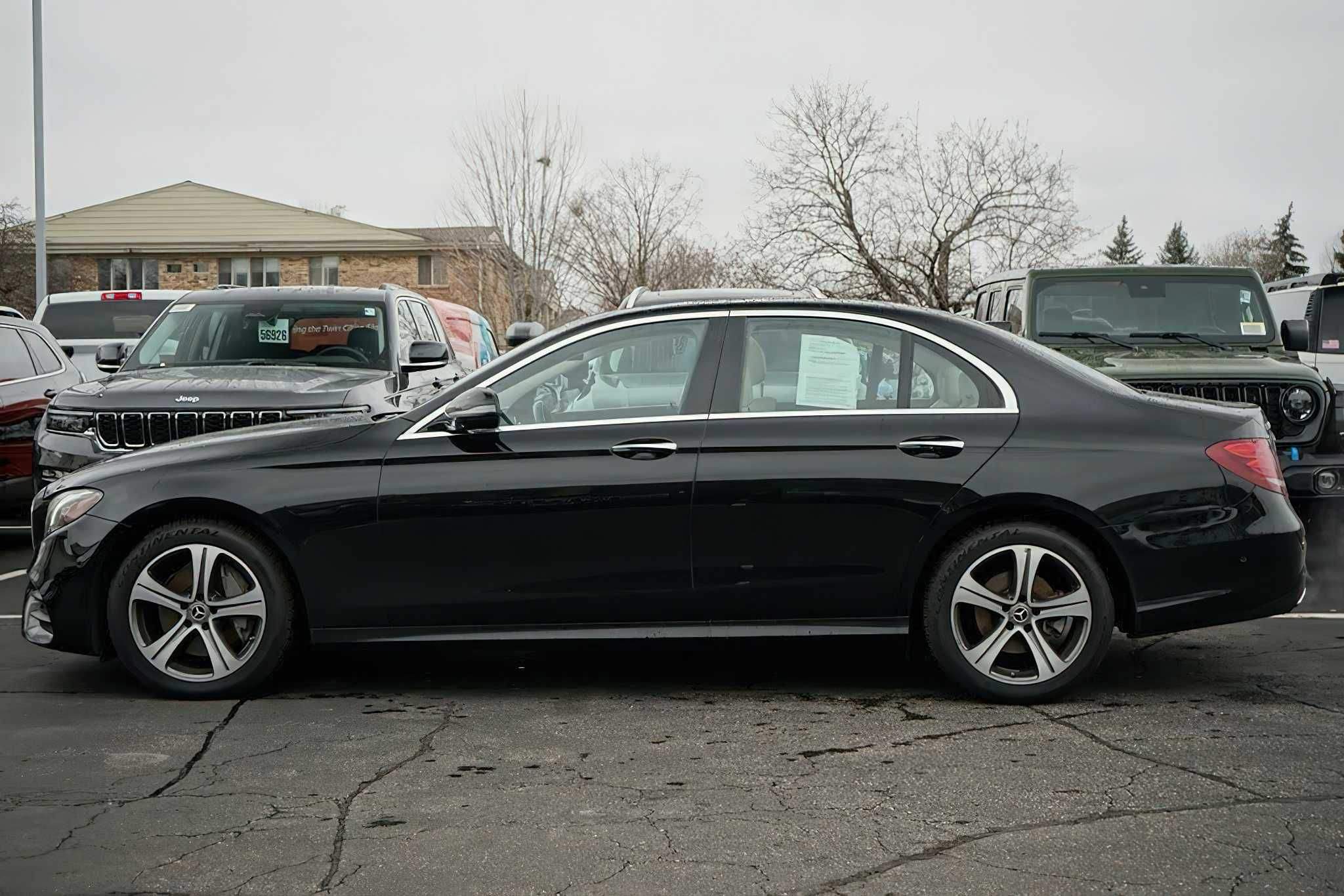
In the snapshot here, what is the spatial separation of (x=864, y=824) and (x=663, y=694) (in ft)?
6.03

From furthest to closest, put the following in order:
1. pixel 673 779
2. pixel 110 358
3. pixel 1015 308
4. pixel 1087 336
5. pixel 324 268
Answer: pixel 324 268 → pixel 1015 308 → pixel 1087 336 → pixel 110 358 → pixel 673 779

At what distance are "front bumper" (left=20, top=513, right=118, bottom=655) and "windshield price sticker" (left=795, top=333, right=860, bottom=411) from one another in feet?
9.27

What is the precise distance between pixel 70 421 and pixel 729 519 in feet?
16.4

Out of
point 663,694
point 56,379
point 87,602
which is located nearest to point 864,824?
point 663,694

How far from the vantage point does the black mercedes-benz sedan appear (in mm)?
5695

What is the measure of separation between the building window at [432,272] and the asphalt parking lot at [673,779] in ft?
158

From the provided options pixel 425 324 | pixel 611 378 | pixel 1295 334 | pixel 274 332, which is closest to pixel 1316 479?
pixel 1295 334


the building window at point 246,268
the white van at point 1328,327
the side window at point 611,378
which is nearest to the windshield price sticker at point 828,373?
the side window at point 611,378

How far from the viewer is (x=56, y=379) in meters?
11.6

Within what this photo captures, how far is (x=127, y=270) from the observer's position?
178ft

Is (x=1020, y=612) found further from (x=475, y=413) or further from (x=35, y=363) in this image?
(x=35, y=363)

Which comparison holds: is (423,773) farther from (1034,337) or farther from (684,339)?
(1034,337)

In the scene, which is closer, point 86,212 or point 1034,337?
point 1034,337

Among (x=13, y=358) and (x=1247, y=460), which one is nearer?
(x=1247, y=460)
